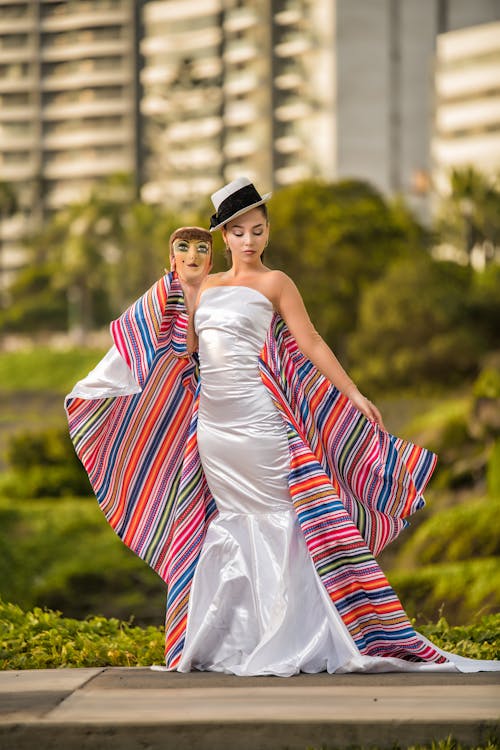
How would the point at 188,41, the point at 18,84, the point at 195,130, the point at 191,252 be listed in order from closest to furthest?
the point at 191,252 < the point at 195,130 < the point at 188,41 < the point at 18,84

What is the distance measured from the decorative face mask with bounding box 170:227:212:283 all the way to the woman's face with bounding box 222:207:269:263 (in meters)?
0.15

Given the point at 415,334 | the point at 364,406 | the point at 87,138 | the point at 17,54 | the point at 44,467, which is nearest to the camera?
the point at 364,406

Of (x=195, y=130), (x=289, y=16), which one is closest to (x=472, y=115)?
(x=289, y=16)

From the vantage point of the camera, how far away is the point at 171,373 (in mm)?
5629

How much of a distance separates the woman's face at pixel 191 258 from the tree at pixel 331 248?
106 ft

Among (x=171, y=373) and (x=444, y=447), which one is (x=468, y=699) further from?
(x=444, y=447)

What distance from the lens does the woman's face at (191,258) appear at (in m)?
5.54

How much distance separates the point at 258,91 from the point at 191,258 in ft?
293

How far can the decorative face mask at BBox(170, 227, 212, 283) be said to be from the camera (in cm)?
554

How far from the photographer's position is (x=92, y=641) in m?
6.19

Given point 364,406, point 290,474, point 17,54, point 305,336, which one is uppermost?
point 17,54

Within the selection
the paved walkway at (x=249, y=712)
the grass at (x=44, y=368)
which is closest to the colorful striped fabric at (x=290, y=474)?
the paved walkway at (x=249, y=712)

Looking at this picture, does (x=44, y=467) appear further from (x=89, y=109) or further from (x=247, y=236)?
(x=89, y=109)

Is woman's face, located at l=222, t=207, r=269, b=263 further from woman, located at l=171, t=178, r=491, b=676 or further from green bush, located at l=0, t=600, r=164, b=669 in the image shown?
green bush, located at l=0, t=600, r=164, b=669
